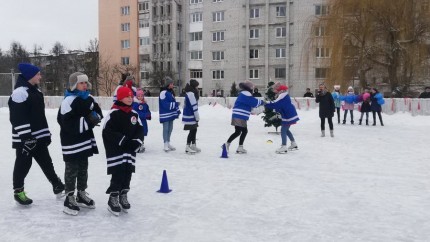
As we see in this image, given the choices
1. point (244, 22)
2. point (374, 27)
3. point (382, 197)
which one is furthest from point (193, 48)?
point (382, 197)

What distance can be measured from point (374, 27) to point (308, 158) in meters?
16.3

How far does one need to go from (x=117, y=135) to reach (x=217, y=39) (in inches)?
1931

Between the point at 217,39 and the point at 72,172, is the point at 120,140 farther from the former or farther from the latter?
the point at 217,39

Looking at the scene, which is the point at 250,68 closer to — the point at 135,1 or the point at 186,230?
the point at 135,1

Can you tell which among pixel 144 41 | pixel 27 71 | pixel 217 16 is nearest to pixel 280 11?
pixel 217 16

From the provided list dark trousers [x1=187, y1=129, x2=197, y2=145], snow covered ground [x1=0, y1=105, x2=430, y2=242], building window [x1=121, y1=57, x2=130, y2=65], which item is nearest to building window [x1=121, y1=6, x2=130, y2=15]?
building window [x1=121, y1=57, x2=130, y2=65]

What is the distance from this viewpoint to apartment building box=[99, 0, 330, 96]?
48062mm

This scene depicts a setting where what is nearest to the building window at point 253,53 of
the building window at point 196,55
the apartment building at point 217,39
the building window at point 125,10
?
the apartment building at point 217,39

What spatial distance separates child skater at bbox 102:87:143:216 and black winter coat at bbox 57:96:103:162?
255 millimetres

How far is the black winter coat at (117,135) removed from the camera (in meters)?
4.84

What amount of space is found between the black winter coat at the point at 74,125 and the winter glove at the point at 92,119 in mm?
12

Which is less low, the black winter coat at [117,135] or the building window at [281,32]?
the building window at [281,32]

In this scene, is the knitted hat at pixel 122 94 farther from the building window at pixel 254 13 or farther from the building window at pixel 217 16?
the building window at pixel 217 16

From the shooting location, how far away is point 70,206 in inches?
196
